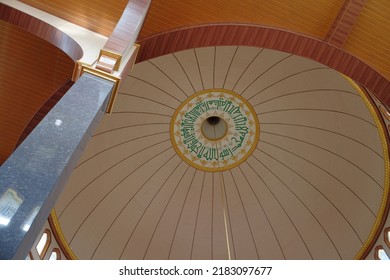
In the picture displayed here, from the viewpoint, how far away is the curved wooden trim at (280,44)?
8.01 meters

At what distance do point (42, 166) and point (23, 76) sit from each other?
6.36m

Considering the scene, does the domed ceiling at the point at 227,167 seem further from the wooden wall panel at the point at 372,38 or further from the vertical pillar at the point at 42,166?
the vertical pillar at the point at 42,166

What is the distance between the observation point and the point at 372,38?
8250 millimetres

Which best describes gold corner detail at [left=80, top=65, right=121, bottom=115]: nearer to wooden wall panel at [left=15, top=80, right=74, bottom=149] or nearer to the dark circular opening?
wooden wall panel at [left=15, top=80, right=74, bottom=149]

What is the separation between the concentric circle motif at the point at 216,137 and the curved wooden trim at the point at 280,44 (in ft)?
17.1

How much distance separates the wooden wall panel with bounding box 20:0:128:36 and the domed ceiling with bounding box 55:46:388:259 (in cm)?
483

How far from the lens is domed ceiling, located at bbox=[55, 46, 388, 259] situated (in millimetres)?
12516

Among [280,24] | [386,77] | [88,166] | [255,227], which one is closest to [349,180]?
[255,227]

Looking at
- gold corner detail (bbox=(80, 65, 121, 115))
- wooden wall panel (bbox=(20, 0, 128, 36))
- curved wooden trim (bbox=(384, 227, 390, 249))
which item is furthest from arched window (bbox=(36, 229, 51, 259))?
curved wooden trim (bbox=(384, 227, 390, 249))

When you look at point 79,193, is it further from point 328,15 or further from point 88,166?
point 328,15

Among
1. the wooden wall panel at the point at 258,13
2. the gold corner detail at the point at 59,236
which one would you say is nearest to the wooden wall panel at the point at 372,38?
the wooden wall panel at the point at 258,13

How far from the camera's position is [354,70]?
8164mm

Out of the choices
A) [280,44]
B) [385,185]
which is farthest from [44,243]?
[385,185]

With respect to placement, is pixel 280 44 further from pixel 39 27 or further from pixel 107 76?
pixel 39 27
